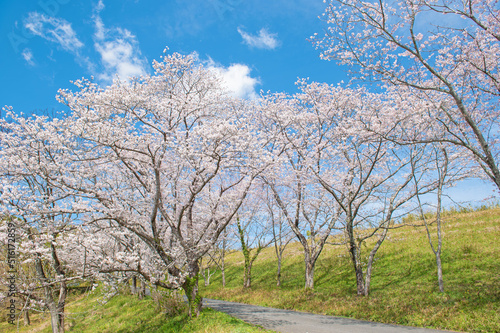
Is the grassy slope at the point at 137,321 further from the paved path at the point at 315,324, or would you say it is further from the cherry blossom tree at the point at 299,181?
the cherry blossom tree at the point at 299,181

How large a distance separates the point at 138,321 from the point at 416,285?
1417 centimetres

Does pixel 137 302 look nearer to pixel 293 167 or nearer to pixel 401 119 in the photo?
pixel 293 167

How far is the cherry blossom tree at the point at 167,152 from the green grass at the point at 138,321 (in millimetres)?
1159

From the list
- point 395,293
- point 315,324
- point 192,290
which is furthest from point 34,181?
point 395,293

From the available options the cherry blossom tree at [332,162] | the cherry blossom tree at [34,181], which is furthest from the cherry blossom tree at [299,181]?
the cherry blossom tree at [34,181]

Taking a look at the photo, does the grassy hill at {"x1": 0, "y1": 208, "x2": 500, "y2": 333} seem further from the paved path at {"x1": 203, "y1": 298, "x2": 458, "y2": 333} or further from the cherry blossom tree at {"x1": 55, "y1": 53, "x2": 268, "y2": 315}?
the cherry blossom tree at {"x1": 55, "y1": 53, "x2": 268, "y2": 315}

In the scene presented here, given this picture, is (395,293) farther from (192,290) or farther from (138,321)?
(138,321)

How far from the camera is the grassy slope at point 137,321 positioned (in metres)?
10.3

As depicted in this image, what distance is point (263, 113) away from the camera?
17.3 meters

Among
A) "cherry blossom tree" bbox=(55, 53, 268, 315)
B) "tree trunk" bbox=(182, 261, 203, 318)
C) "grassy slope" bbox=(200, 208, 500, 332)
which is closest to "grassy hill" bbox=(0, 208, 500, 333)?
"grassy slope" bbox=(200, 208, 500, 332)

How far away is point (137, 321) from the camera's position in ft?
52.3

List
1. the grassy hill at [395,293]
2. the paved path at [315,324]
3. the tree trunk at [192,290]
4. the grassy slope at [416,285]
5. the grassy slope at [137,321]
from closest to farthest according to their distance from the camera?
the paved path at [315,324]
the grassy slope at [416,285]
the grassy hill at [395,293]
the grassy slope at [137,321]
the tree trunk at [192,290]

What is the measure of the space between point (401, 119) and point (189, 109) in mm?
8123

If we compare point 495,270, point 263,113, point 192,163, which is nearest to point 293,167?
point 263,113
